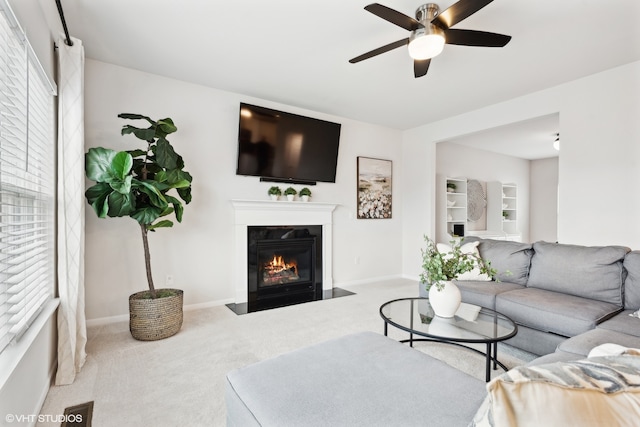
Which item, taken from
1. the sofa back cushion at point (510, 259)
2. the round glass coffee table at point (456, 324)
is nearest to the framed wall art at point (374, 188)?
the sofa back cushion at point (510, 259)

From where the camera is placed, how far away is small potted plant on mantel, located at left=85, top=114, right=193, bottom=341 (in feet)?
8.08

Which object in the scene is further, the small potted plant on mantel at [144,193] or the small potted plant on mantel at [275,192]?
the small potted plant on mantel at [275,192]

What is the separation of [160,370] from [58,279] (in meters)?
0.97

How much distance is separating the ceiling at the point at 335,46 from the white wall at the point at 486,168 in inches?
80.2

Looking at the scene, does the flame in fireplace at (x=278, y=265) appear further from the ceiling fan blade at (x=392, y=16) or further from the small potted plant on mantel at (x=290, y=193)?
the ceiling fan blade at (x=392, y=16)

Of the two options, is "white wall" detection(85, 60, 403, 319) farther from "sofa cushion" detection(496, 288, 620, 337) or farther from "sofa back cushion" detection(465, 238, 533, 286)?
"sofa cushion" detection(496, 288, 620, 337)

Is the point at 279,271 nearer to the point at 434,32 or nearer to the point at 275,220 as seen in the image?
the point at 275,220

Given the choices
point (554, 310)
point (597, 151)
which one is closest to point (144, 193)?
point (554, 310)

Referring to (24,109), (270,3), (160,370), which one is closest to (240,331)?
(160,370)

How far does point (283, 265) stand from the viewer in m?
4.33

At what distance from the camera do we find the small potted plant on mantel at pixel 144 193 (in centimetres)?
246

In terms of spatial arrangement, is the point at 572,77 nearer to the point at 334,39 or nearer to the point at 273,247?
the point at 334,39

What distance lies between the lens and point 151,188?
101 inches

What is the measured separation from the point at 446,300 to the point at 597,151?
2.70 meters
